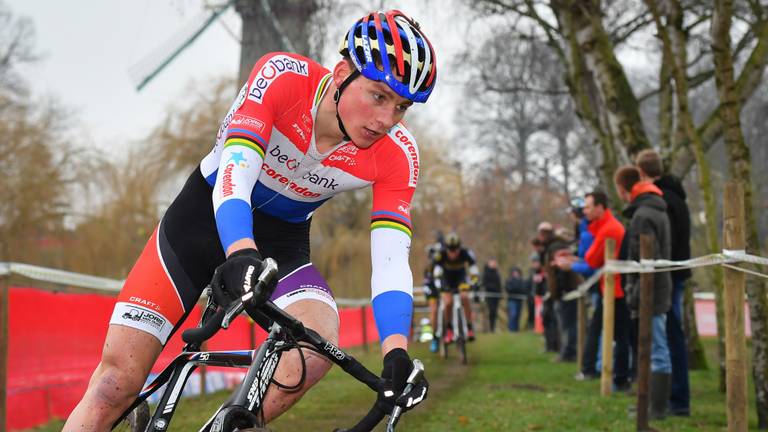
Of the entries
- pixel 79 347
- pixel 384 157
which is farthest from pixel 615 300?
pixel 384 157

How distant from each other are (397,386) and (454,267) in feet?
41.2

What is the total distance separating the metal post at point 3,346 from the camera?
6672 millimetres

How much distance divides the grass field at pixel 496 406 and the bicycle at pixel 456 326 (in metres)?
1.10

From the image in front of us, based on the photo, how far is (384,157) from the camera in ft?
13.9

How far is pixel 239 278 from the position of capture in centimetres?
296

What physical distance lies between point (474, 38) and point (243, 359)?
44.6ft

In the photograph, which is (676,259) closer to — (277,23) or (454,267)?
(454,267)

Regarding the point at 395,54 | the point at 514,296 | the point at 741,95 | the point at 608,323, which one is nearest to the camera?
the point at 395,54

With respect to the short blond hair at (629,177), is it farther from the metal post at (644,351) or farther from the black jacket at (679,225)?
the metal post at (644,351)

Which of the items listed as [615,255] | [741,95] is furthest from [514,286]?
[615,255]

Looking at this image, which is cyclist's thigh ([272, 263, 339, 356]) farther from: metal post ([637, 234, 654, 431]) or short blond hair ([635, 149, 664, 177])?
short blond hair ([635, 149, 664, 177])

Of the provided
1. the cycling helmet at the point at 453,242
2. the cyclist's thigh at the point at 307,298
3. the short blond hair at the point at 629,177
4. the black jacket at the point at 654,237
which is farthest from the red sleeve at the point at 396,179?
the cycling helmet at the point at 453,242

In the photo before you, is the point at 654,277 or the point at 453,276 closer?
the point at 654,277

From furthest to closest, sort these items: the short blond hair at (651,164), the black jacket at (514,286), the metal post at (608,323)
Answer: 1. the black jacket at (514,286)
2. the metal post at (608,323)
3. the short blond hair at (651,164)
